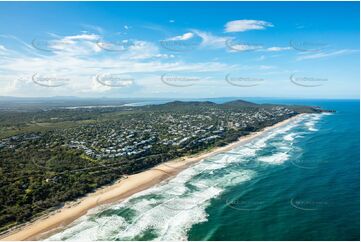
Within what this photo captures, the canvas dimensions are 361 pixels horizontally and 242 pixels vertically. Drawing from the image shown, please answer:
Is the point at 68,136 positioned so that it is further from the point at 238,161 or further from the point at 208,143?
the point at 238,161

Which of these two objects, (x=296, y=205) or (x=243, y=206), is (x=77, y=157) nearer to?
(x=243, y=206)

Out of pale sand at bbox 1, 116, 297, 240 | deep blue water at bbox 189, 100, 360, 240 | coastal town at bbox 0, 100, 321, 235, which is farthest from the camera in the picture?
coastal town at bbox 0, 100, 321, 235

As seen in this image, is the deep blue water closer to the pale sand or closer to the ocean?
the ocean

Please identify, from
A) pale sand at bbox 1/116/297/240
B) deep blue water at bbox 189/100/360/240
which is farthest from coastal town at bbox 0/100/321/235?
deep blue water at bbox 189/100/360/240

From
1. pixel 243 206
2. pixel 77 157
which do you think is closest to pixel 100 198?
pixel 243 206

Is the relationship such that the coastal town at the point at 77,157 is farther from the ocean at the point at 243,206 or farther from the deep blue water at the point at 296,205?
the deep blue water at the point at 296,205

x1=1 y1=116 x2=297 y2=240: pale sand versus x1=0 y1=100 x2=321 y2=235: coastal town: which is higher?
x1=0 y1=100 x2=321 y2=235: coastal town
